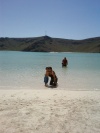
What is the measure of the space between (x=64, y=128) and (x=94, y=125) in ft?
2.67

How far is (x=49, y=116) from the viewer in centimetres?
679

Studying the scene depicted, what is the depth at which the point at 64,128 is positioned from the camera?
19.3ft

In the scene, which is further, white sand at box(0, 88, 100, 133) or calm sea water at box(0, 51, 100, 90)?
calm sea water at box(0, 51, 100, 90)

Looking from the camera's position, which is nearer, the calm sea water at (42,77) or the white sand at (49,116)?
the white sand at (49,116)

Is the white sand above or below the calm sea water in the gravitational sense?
below

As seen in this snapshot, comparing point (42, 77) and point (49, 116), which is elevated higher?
point (42, 77)

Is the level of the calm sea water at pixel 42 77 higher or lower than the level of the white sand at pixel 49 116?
higher

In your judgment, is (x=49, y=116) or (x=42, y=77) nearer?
(x=49, y=116)

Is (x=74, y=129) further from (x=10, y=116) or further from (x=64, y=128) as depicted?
(x=10, y=116)

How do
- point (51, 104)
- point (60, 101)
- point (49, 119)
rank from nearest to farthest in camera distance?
point (49, 119), point (51, 104), point (60, 101)

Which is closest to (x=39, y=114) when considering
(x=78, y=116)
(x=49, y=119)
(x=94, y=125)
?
(x=49, y=119)

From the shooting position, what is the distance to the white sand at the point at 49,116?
19.3 ft

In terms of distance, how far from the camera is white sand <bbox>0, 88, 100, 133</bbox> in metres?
5.87

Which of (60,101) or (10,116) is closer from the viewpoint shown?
(10,116)
